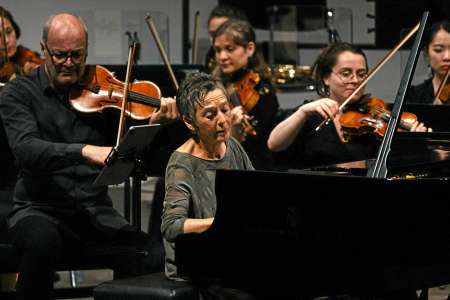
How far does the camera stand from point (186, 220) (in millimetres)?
2496

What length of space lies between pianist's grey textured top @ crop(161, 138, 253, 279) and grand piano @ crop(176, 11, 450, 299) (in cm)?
11

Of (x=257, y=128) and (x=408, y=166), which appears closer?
(x=408, y=166)

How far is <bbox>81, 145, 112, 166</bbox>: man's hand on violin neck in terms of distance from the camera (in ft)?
9.94

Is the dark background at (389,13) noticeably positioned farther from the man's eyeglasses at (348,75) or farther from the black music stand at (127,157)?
the black music stand at (127,157)

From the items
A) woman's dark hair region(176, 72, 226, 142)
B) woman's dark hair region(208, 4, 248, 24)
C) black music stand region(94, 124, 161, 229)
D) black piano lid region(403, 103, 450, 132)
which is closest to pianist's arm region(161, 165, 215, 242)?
woman's dark hair region(176, 72, 226, 142)

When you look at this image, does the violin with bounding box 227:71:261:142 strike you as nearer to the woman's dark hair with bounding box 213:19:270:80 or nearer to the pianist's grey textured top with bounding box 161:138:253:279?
the woman's dark hair with bounding box 213:19:270:80

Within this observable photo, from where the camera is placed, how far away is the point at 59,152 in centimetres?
312

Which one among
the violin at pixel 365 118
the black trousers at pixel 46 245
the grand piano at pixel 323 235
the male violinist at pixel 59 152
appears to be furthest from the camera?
the violin at pixel 365 118

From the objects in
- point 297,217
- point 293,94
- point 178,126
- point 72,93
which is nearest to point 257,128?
point 178,126

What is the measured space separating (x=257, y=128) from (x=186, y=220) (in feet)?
5.18

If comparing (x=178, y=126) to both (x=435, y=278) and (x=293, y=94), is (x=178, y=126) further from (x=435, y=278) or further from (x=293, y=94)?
(x=293, y=94)

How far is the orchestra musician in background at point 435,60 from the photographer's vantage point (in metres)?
4.02

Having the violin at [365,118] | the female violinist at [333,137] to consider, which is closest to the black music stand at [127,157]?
the female violinist at [333,137]

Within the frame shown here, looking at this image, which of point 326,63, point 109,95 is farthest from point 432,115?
point 109,95
